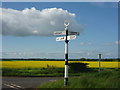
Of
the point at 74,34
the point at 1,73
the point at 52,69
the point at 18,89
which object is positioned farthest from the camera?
the point at 52,69

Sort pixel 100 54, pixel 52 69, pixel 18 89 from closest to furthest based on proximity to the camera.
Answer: pixel 18 89 → pixel 100 54 → pixel 52 69

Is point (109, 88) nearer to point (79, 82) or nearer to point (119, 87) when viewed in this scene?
point (119, 87)

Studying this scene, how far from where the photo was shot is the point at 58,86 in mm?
12336

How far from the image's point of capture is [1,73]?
2628 centimetres

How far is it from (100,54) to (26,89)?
1087 cm

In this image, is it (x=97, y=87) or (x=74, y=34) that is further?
(x=74, y=34)

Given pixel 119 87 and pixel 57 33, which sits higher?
pixel 57 33

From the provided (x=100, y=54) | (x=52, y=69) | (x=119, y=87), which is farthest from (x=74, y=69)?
(x=119, y=87)

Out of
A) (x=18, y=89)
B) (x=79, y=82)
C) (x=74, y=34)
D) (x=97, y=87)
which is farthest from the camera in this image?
(x=18, y=89)

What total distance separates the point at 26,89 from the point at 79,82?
10.4 ft

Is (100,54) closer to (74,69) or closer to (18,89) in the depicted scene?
(74,69)

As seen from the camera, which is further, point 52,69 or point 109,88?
point 52,69

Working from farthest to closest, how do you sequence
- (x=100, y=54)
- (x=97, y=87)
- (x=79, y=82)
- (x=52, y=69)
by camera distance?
(x=52, y=69)
(x=100, y=54)
(x=79, y=82)
(x=97, y=87)

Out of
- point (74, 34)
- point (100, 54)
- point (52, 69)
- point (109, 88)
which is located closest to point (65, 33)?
point (74, 34)
